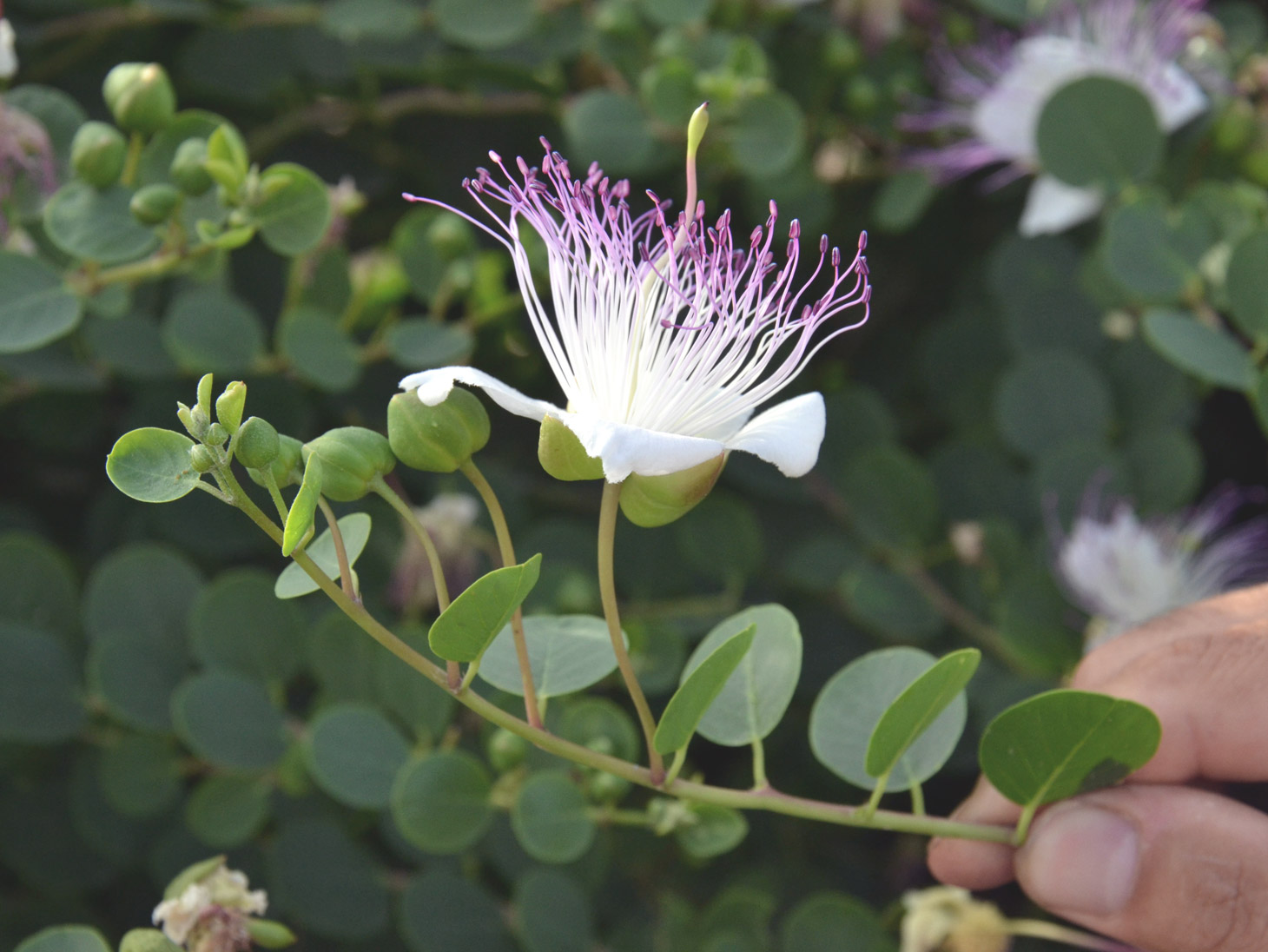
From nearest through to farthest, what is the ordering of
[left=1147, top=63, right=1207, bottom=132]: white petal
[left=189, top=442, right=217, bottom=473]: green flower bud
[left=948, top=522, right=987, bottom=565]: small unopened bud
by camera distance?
[left=189, top=442, right=217, bottom=473]: green flower bud < [left=948, top=522, right=987, bottom=565]: small unopened bud < [left=1147, top=63, right=1207, bottom=132]: white petal

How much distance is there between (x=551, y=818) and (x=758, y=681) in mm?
241

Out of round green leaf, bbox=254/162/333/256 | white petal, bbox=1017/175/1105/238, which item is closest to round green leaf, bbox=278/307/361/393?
round green leaf, bbox=254/162/333/256

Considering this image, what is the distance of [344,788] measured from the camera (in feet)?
3.33

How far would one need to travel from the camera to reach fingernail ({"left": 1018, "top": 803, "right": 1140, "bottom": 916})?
2.74 feet

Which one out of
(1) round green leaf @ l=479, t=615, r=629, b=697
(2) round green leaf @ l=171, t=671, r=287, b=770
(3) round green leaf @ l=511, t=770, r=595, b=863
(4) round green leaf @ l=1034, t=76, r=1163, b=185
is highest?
(4) round green leaf @ l=1034, t=76, r=1163, b=185

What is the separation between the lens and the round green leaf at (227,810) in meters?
1.10

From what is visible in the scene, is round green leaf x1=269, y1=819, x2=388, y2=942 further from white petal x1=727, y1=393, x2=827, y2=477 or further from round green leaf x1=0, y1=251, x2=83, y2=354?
white petal x1=727, y1=393, x2=827, y2=477

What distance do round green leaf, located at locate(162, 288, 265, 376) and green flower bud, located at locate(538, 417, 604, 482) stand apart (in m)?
0.61

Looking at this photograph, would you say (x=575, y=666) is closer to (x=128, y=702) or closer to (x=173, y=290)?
(x=128, y=702)

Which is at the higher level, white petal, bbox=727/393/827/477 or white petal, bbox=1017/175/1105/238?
white petal, bbox=1017/175/1105/238

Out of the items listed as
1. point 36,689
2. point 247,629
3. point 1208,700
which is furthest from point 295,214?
point 1208,700

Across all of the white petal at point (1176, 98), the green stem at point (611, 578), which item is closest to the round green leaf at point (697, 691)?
the green stem at point (611, 578)

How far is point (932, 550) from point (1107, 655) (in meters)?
0.44

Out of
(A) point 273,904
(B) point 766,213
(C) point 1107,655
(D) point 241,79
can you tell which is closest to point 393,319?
(D) point 241,79
